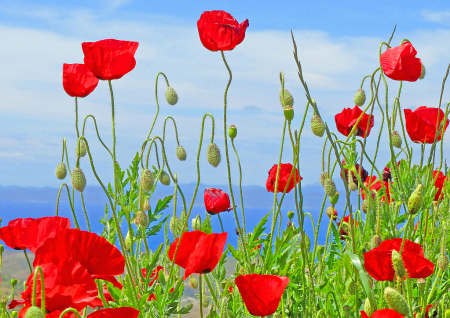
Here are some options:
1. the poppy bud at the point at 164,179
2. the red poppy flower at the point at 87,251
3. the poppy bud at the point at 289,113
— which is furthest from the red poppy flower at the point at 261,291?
the poppy bud at the point at 164,179

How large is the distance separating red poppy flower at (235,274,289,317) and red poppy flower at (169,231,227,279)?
0.18 m

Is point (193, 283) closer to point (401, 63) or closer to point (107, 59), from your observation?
point (107, 59)

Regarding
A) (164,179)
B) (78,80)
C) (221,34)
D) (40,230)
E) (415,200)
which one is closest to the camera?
(40,230)


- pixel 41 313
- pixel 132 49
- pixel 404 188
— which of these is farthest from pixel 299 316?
pixel 41 313

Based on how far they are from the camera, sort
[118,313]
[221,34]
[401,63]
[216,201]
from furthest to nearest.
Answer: [216,201] < [401,63] < [221,34] < [118,313]

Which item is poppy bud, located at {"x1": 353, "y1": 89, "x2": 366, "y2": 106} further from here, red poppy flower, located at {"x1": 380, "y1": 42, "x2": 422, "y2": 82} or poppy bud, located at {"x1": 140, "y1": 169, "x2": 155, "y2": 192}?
poppy bud, located at {"x1": 140, "y1": 169, "x2": 155, "y2": 192}

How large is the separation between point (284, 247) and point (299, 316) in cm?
44

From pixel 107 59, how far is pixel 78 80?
22 cm

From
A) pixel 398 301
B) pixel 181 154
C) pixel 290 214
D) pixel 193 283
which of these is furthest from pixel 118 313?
pixel 290 214

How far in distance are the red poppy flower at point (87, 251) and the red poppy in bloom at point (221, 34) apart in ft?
2.33

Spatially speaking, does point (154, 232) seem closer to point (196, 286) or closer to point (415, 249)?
point (196, 286)

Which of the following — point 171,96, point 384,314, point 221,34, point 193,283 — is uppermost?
point 221,34

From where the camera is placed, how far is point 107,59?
1406 mm

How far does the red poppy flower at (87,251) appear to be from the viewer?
3.23 ft
